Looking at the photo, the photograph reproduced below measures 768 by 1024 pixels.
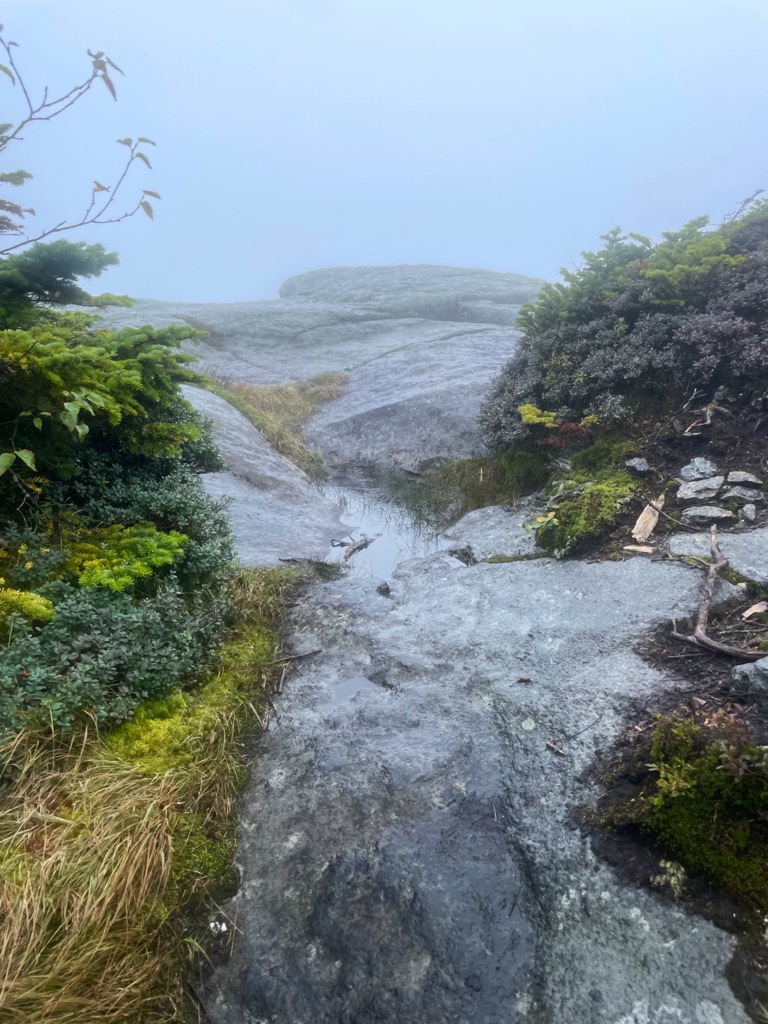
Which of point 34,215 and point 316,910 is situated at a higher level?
point 34,215

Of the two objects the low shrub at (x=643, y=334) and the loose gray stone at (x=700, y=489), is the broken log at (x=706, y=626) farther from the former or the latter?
the low shrub at (x=643, y=334)

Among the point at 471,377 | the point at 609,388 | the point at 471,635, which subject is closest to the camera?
the point at 471,635

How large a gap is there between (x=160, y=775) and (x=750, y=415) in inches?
286

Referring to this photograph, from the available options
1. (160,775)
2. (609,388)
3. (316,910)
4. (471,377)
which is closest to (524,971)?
(316,910)

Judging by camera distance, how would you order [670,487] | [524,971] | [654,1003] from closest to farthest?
[654,1003], [524,971], [670,487]

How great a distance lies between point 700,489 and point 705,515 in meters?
0.52

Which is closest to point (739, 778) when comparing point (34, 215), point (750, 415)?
point (750, 415)

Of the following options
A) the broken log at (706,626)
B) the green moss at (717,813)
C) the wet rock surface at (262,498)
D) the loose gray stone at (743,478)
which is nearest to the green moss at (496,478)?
the wet rock surface at (262,498)

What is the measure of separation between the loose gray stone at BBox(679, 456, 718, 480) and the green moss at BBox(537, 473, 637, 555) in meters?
0.56

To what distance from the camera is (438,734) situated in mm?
3842

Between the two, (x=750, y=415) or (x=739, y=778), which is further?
(x=750, y=415)

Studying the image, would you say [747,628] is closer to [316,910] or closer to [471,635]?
[471,635]

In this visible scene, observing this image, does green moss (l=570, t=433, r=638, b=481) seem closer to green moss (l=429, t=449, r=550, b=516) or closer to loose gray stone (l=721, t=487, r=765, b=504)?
green moss (l=429, t=449, r=550, b=516)

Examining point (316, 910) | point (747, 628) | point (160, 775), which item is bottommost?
point (316, 910)
